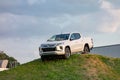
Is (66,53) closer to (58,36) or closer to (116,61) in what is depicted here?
(58,36)

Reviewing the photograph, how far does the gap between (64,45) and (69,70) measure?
1.96 metres

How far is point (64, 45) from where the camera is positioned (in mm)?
31922

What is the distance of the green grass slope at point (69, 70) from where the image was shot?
3008cm

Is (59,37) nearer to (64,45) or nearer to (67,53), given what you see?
(67,53)

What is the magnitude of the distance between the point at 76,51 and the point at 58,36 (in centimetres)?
177

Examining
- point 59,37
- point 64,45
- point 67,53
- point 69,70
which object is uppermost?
point 59,37

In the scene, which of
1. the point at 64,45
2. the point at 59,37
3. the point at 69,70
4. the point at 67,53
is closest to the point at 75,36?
the point at 59,37

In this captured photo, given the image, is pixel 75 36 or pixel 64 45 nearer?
pixel 64 45

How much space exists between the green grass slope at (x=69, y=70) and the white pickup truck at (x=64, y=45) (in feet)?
2.13

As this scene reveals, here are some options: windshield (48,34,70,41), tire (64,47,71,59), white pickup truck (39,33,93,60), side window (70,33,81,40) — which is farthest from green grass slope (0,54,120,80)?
windshield (48,34,70,41)

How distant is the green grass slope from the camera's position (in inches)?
1184

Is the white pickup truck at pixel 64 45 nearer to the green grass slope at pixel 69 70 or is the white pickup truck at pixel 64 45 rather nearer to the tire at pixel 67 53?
Result: the tire at pixel 67 53

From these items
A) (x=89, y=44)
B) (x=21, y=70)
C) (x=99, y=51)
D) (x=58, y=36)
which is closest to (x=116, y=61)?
(x=89, y=44)

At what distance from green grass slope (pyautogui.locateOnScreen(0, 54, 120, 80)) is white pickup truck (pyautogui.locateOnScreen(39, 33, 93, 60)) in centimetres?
65
